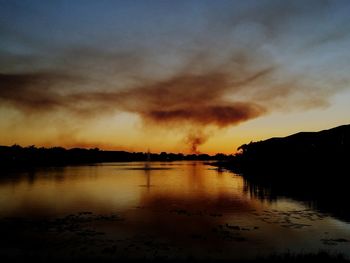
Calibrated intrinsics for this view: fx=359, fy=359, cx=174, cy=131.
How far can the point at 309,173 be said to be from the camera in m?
100

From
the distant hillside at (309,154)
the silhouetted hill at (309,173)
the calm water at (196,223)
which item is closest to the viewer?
the calm water at (196,223)

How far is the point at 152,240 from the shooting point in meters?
26.6

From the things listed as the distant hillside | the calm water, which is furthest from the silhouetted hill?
the calm water

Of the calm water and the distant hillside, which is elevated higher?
the distant hillside

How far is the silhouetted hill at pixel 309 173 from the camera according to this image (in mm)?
53750

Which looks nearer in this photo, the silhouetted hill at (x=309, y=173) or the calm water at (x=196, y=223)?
the calm water at (x=196, y=223)

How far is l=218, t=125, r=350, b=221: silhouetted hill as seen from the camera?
53.8 metres

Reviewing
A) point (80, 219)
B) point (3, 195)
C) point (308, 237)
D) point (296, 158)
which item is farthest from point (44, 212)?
point (296, 158)

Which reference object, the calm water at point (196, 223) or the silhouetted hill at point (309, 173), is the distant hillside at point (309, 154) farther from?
the calm water at point (196, 223)

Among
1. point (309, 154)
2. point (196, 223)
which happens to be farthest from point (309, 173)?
point (196, 223)

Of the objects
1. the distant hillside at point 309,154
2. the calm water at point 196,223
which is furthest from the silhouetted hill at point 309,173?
the calm water at point 196,223

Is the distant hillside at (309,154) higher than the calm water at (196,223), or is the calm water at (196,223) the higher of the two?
the distant hillside at (309,154)

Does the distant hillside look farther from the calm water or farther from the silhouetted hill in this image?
the calm water

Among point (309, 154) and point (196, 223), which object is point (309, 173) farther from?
point (196, 223)
